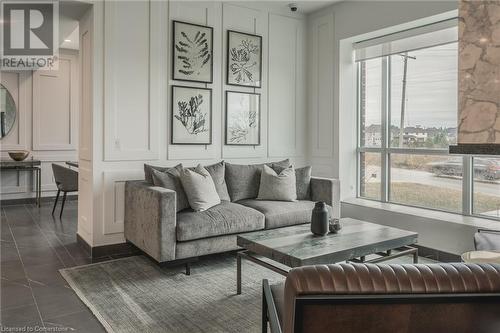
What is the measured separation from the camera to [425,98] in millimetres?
4184

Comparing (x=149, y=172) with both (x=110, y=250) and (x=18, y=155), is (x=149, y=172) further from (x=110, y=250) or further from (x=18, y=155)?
(x=18, y=155)

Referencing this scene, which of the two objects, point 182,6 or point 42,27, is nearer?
point 182,6

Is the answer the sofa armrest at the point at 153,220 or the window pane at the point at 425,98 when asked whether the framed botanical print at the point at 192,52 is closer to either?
the sofa armrest at the point at 153,220

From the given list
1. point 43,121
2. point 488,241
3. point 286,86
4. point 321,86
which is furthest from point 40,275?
point 43,121

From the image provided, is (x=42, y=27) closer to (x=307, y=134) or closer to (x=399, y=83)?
(x=307, y=134)

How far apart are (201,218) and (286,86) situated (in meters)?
2.53

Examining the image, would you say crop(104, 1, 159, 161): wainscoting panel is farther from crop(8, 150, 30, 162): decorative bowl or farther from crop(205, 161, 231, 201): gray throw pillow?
crop(8, 150, 30, 162): decorative bowl

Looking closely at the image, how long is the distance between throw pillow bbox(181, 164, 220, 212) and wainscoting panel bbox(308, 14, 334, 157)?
2.01 metres

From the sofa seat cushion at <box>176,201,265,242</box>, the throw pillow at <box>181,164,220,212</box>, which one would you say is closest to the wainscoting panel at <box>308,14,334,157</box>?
the sofa seat cushion at <box>176,201,265,242</box>

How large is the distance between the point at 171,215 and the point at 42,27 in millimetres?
3509

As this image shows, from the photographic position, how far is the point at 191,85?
4.22m

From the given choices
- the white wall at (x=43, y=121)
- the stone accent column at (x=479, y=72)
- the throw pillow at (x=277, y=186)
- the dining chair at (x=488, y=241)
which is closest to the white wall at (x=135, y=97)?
the throw pillow at (x=277, y=186)

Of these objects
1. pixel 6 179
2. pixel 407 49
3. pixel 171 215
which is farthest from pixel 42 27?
pixel 407 49

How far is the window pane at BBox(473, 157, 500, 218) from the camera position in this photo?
3580 millimetres
